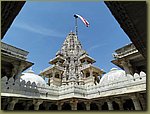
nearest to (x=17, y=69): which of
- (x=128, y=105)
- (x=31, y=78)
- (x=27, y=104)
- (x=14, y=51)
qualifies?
(x=14, y=51)

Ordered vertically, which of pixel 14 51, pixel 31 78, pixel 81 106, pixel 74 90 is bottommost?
pixel 81 106

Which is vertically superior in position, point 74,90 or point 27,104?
point 74,90

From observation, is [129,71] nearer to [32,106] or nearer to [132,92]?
[132,92]

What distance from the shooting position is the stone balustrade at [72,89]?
11.8 metres

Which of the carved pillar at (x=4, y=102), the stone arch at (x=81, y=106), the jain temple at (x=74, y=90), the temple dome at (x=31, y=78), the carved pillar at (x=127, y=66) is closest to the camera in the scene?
the carved pillar at (x=4, y=102)

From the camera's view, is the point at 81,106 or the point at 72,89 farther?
the point at 81,106

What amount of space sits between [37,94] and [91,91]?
5.33m

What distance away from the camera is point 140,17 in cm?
324

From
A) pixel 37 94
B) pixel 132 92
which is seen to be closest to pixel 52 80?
pixel 37 94

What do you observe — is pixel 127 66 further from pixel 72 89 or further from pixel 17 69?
pixel 17 69

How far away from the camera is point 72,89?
50.9ft

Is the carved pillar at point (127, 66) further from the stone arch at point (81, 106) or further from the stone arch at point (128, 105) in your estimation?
the stone arch at point (81, 106)

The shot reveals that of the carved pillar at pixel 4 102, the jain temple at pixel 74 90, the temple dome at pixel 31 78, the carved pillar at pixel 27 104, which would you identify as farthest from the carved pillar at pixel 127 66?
the temple dome at pixel 31 78

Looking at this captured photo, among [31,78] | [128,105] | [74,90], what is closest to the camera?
[74,90]
